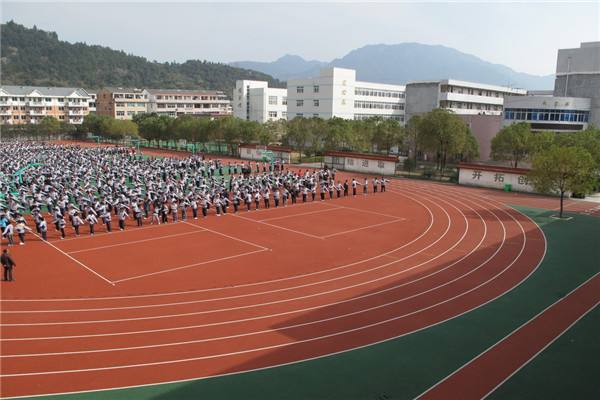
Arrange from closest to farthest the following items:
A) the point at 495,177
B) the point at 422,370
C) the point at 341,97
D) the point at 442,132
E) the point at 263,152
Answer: the point at 422,370
the point at 495,177
the point at 442,132
the point at 263,152
the point at 341,97

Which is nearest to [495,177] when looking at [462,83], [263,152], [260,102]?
[263,152]

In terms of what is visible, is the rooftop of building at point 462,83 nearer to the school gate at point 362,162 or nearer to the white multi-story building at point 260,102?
the white multi-story building at point 260,102

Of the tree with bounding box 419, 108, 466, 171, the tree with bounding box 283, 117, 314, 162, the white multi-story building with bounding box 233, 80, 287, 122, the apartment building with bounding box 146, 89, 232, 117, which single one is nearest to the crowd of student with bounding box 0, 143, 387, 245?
the tree with bounding box 419, 108, 466, 171

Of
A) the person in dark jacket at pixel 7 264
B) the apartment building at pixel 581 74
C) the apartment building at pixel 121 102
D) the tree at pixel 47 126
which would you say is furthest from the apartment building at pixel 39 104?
the apartment building at pixel 581 74

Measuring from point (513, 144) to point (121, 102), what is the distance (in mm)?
77998

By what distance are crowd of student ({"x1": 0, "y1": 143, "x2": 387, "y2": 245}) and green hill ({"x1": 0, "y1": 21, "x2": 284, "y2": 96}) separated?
378ft

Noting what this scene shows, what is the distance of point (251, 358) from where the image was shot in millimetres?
9906

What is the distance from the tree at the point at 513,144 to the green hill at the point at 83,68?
12770 cm

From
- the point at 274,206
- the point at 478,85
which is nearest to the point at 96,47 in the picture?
the point at 478,85

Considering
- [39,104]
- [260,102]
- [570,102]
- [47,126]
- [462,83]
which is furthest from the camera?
[39,104]

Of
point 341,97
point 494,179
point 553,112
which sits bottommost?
point 494,179

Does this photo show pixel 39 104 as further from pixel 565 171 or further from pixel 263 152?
pixel 565 171

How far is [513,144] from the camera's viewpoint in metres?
40.6

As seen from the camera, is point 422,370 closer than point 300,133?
Yes
